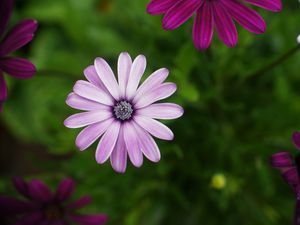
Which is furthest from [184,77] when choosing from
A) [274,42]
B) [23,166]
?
[23,166]

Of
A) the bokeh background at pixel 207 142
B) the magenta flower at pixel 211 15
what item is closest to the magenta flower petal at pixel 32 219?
the bokeh background at pixel 207 142

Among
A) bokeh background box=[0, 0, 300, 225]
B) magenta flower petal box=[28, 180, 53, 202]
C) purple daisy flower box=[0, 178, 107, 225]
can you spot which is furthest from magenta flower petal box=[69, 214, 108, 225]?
bokeh background box=[0, 0, 300, 225]

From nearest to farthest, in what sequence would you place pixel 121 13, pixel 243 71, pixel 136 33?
pixel 243 71, pixel 136 33, pixel 121 13

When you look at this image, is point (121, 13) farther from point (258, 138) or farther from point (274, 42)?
point (258, 138)

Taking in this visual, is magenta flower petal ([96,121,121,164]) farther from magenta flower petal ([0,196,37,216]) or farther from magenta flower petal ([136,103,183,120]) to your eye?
magenta flower petal ([0,196,37,216])

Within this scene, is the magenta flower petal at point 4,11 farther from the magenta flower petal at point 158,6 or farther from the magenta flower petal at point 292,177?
the magenta flower petal at point 292,177

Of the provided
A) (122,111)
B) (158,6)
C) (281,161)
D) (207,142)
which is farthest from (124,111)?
(207,142)
